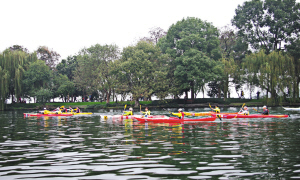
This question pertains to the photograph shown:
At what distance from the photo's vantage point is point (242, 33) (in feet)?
226

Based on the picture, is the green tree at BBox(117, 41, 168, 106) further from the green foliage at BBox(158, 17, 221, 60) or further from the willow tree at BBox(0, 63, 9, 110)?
the willow tree at BBox(0, 63, 9, 110)

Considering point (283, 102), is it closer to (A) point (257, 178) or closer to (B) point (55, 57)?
(A) point (257, 178)

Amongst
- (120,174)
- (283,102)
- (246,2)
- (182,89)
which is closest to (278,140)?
(120,174)

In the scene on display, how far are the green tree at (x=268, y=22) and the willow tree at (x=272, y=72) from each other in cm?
1027

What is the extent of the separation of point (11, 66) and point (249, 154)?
64524mm

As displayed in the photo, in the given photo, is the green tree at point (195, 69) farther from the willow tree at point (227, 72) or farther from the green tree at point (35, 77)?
the green tree at point (35, 77)

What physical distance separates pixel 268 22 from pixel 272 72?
17.0 m

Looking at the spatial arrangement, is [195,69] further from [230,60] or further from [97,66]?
[97,66]

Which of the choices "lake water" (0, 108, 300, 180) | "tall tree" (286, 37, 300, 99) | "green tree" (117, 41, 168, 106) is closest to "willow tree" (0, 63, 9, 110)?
"green tree" (117, 41, 168, 106)

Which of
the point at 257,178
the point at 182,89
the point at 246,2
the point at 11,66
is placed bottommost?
the point at 257,178

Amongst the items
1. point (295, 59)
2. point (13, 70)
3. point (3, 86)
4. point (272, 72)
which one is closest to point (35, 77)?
point (13, 70)

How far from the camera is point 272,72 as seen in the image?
5434cm

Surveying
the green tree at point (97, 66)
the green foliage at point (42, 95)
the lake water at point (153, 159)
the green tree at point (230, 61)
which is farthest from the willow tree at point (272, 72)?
the green foliage at point (42, 95)

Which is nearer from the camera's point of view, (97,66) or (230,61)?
(230,61)
